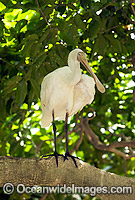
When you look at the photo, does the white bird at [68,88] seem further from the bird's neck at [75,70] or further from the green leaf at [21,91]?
the green leaf at [21,91]

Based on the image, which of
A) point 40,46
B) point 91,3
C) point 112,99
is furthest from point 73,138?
point 91,3

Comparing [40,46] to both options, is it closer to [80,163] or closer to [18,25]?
[18,25]

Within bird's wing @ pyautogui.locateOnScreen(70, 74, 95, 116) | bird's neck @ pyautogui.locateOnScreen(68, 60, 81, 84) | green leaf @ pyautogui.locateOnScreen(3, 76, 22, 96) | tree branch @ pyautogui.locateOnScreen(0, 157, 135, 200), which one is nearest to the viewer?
tree branch @ pyautogui.locateOnScreen(0, 157, 135, 200)

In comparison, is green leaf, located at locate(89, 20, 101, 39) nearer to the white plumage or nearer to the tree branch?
the white plumage

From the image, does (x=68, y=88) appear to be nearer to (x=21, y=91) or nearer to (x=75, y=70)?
(x=75, y=70)

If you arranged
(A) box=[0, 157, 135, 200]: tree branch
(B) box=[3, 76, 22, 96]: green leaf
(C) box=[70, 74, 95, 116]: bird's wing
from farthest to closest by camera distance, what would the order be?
(B) box=[3, 76, 22, 96]: green leaf, (C) box=[70, 74, 95, 116]: bird's wing, (A) box=[0, 157, 135, 200]: tree branch

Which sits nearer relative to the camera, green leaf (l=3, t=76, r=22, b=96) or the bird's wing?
the bird's wing

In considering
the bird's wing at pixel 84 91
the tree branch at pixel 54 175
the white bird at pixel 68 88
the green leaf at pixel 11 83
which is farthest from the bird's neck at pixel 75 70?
the tree branch at pixel 54 175

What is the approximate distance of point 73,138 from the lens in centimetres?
590

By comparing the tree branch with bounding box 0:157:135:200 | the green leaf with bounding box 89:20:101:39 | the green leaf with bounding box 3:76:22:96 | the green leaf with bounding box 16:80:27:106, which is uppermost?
the green leaf with bounding box 89:20:101:39

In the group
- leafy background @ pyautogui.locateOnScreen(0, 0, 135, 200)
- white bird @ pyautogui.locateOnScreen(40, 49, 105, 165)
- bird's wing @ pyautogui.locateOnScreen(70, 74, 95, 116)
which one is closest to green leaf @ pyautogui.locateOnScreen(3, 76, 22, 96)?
leafy background @ pyautogui.locateOnScreen(0, 0, 135, 200)

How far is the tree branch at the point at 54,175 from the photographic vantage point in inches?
118

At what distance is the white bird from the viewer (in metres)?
3.72

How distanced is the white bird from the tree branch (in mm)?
503
